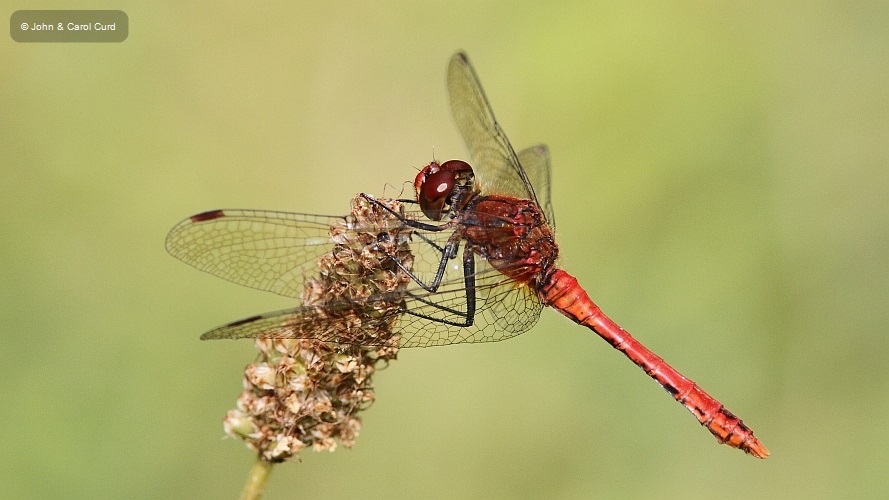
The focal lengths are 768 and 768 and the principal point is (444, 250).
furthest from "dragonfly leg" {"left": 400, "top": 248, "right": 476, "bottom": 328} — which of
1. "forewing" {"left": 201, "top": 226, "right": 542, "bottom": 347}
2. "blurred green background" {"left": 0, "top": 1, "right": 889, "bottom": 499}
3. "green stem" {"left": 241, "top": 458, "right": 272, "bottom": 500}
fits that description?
"blurred green background" {"left": 0, "top": 1, "right": 889, "bottom": 499}

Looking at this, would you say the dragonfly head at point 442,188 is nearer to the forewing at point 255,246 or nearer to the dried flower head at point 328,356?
the forewing at point 255,246

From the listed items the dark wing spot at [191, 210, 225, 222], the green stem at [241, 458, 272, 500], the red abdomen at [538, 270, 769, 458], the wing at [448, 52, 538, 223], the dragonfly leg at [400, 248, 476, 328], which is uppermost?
the wing at [448, 52, 538, 223]

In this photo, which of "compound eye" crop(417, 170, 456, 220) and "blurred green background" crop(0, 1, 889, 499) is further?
"blurred green background" crop(0, 1, 889, 499)

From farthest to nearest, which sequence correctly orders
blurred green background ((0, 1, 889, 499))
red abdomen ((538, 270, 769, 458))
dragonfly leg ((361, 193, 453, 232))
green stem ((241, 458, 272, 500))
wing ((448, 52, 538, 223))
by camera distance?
blurred green background ((0, 1, 889, 499)) → wing ((448, 52, 538, 223)) → red abdomen ((538, 270, 769, 458)) → dragonfly leg ((361, 193, 453, 232)) → green stem ((241, 458, 272, 500))

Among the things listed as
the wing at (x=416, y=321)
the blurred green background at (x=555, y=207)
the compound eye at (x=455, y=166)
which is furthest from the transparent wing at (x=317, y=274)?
the blurred green background at (x=555, y=207)

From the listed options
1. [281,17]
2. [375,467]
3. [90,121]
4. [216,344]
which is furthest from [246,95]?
[375,467]

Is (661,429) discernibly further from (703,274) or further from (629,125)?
(629,125)

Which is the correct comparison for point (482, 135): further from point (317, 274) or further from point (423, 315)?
point (317, 274)

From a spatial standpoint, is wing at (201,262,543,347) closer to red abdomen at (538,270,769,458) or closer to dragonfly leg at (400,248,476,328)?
dragonfly leg at (400,248,476,328)
